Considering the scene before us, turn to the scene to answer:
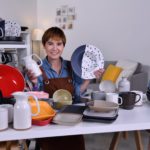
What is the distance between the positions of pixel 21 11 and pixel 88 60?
374cm

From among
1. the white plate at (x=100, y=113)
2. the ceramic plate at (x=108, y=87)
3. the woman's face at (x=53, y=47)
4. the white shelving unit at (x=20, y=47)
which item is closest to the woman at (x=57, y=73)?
the woman's face at (x=53, y=47)

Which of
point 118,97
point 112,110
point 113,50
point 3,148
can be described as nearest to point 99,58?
point 118,97

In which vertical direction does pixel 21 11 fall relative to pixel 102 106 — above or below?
above

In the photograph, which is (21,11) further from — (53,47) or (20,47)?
(53,47)

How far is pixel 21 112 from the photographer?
997 millimetres

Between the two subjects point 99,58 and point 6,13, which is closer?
point 99,58

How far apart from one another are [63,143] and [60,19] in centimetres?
370

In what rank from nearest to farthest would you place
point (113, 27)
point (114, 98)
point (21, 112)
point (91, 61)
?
point (21, 112) → point (114, 98) → point (91, 61) → point (113, 27)

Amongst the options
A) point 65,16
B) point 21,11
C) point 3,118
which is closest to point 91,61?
point 3,118

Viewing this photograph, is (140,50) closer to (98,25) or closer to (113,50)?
(113,50)

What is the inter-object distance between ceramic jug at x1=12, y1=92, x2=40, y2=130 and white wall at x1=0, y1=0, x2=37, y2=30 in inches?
155

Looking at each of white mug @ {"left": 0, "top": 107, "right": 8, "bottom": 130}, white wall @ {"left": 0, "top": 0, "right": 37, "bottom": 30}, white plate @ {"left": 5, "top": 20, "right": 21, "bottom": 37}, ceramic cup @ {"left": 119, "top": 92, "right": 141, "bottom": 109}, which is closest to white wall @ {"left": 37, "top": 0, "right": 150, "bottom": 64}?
white wall @ {"left": 0, "top": 0, "right": 37, "bottom": 30}

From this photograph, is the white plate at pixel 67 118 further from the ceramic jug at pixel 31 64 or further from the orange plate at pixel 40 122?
the ceramic jug at pixel 31 64

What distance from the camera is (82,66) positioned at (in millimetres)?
1588
